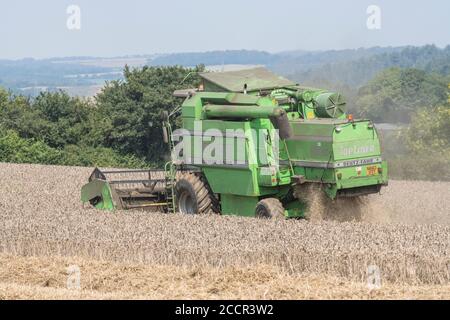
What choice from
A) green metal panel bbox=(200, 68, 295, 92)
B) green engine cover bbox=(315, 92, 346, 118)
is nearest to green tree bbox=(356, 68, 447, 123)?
green metal panel bbox=(200, 68, 295, 92)

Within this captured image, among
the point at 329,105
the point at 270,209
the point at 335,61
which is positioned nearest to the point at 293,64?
the point at 335,61

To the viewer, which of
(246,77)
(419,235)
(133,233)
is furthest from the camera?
(246,77)

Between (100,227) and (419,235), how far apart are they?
501 cm

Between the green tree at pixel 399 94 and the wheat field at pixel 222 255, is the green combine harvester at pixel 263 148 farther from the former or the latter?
the green tree at pixel 399 94

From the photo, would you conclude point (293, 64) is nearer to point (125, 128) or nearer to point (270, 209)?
point (125, 128)

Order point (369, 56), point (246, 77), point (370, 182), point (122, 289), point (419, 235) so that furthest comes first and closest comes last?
point (369, 56) < point (246, 77) < point (370, 182) < point (419, 235) < point (122, 289)

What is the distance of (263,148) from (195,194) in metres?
1.85

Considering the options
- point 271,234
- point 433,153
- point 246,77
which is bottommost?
point 433,153

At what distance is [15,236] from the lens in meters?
14.2

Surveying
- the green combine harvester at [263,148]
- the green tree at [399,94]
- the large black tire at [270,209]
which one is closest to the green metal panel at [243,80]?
the green combine harvester at [263,148]

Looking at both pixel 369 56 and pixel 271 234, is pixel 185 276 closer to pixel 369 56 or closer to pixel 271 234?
pixel 271 234

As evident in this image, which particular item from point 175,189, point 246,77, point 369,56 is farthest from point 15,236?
point 369,56

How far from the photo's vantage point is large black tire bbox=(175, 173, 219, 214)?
16.2 meters

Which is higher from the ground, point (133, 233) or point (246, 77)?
point (246, 77)
